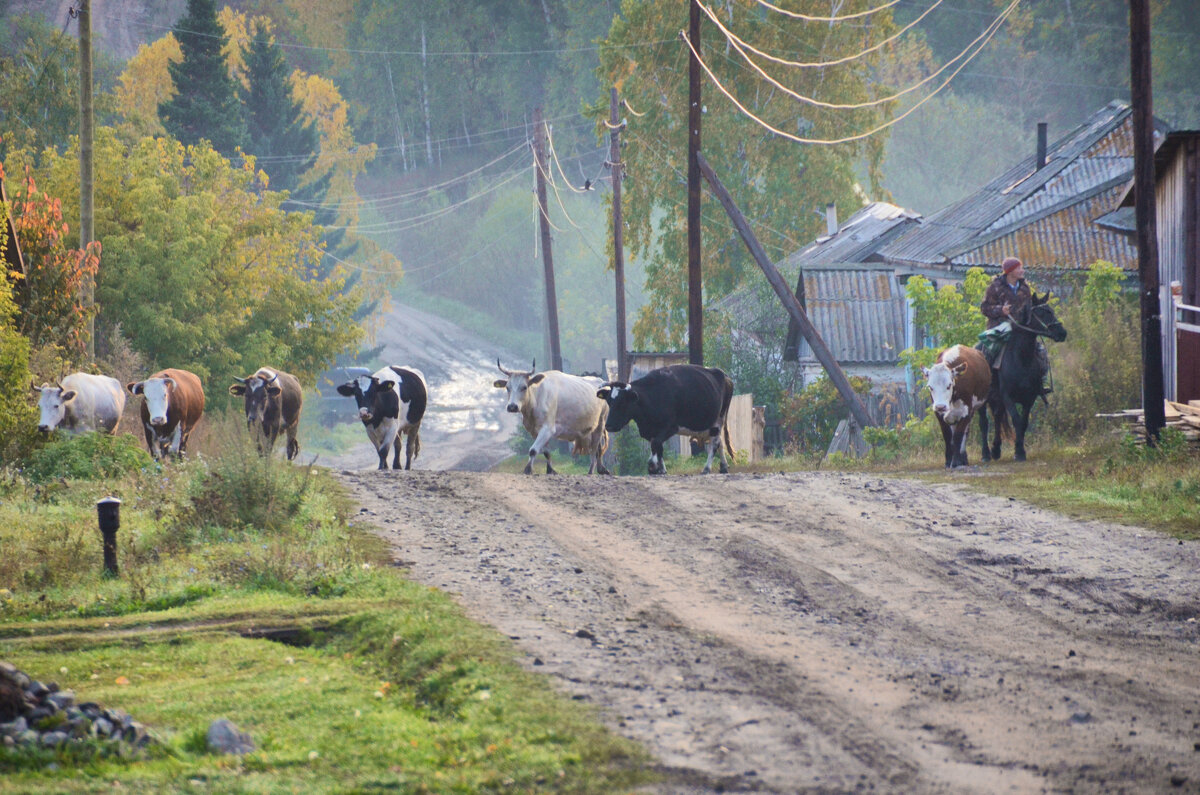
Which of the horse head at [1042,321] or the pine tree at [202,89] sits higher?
the pine tree at [202,89]

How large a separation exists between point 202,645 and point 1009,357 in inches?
519

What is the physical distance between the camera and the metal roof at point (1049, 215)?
3091 cm

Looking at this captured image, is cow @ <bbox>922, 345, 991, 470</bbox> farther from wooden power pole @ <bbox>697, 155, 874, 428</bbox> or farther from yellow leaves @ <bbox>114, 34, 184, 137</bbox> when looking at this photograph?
yellow leaves @ <bbox>114, 34, 184, 137</bbox>

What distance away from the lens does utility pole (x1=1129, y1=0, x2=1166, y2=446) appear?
15867 mm

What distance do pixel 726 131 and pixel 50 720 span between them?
39262mm

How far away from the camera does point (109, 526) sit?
35.2ft

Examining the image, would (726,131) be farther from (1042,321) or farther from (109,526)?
(109,526)

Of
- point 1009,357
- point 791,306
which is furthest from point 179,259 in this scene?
point 1009,357

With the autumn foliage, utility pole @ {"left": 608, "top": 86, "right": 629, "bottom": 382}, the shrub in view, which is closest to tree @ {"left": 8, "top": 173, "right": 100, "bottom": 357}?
the autumn foliage

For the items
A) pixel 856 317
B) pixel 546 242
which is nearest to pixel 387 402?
pixel 856 317

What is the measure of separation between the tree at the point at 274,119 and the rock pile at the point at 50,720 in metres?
53.9

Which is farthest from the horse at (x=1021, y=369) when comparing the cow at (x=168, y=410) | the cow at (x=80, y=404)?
the cow at (x=80, y=404)

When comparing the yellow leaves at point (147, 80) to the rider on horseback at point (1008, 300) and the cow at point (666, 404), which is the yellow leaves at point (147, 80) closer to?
the cow at point (666, 404)

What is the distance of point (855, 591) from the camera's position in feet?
32.8
